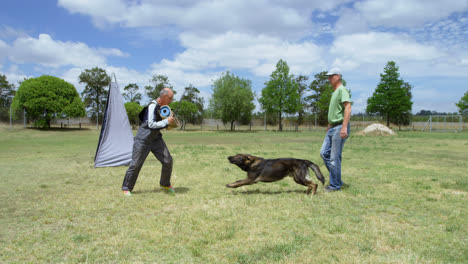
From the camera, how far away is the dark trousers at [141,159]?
5.72 meters

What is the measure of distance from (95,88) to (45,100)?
2149 cm

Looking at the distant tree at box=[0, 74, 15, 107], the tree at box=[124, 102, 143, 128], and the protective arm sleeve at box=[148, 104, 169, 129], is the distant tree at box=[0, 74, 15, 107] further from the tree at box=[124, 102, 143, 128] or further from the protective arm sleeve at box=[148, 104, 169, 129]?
the protective arm sleeve at box=[148, 104, 169, 129]

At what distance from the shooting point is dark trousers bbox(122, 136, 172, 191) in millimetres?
5719

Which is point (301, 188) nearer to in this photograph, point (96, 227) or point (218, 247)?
point (218, 247)

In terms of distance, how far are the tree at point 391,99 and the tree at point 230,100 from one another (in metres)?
21.6

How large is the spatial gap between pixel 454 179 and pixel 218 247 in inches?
277

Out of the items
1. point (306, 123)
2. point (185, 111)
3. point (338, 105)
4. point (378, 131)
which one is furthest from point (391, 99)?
point (338, 105)

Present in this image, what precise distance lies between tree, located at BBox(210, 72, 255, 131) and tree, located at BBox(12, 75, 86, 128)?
794 inches

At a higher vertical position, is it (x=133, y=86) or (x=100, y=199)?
(x=133, y=86)

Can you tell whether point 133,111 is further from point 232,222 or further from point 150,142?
point 232,222

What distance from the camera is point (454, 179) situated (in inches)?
288

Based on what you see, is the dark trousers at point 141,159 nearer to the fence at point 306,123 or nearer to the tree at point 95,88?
the fence at point 306,123

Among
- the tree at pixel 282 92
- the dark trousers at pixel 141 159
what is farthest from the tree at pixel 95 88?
the dark trousers at pixel 141 159

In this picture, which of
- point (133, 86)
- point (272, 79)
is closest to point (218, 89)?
point (272, 79)
